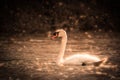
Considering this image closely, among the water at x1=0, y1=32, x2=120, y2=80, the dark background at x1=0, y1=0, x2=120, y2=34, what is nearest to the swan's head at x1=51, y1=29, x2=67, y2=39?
the water at x1=0, y1=32, x2=120, y2=80

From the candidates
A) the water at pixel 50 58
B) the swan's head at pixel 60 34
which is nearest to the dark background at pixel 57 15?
the water at pixel 50 58

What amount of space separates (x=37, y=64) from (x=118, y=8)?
15.7m

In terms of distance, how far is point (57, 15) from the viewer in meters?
27.7

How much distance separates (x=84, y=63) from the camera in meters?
13.1

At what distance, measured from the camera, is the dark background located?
2525 centimetres

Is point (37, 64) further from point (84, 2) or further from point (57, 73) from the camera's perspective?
point (84, 2)

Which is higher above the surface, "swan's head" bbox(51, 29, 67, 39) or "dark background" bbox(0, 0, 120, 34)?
"dark background" bbox(0, 0, 120, 34)

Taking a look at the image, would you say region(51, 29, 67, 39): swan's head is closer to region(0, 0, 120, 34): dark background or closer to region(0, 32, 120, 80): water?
region(0, 32, 120, 80): water

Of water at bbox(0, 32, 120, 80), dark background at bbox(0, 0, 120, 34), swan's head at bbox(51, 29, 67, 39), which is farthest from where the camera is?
dark background at bbox(0, 0, 120, 34)

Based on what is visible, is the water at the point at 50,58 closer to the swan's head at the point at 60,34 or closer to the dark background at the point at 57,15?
the swan's head at the point at 60,34

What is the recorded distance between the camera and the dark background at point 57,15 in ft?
82.8

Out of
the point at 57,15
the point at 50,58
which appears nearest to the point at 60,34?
the point at 50,58

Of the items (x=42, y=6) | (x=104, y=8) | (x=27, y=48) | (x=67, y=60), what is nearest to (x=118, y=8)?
(x=104, y=8)

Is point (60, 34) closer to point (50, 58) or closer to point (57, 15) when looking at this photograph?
point (50, 58)
